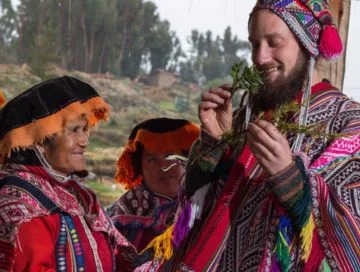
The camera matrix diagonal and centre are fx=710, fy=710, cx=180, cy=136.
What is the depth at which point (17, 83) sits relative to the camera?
8.55 meters

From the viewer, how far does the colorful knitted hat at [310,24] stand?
2.65 metres

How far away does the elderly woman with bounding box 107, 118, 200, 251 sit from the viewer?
4141 millimetres

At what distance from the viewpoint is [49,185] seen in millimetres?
3230

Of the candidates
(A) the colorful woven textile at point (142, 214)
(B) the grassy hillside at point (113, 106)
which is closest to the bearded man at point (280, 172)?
(A) the colorful woven textile at point (142, 214)

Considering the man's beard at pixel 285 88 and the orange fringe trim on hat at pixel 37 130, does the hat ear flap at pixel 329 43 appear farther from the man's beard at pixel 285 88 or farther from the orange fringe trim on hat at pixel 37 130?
the orange fringe trim on hat at pixel 37 130

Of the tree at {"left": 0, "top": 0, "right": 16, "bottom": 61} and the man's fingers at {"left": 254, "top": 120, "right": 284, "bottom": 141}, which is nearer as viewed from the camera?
the man's fingers at {"left": 254, "top": 120, "right": 284, "bottom": 141}

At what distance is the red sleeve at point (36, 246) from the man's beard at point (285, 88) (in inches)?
42.9

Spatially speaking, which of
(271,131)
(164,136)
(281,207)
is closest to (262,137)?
(271,131)

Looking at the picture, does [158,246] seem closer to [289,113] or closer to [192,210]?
[192,210]

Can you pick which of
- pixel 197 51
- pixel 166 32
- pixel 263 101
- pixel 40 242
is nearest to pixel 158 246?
pixel 40 242

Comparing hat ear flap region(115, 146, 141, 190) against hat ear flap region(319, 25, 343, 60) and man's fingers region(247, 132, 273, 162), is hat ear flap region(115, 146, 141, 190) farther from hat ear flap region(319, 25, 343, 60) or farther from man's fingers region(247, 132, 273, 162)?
man's fingers region(247, 132, 273, 162)

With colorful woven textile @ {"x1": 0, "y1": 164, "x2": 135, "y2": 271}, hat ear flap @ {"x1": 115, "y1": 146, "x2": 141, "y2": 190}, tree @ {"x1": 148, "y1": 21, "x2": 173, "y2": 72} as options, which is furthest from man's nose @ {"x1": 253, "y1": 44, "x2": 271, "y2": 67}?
tree @ {"x1": 148, "y1": 21, "x2": 173, "y2": 72}

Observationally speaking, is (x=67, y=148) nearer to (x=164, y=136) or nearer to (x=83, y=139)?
(x=83, y=139)

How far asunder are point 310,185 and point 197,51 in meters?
8.73
